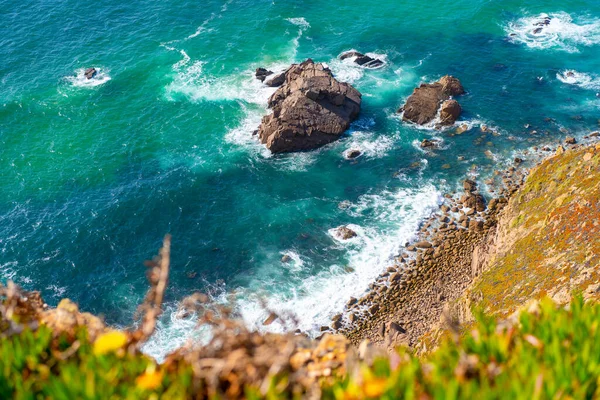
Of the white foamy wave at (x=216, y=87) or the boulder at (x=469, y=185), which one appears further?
the white foamy wave at (x=216, y=87)

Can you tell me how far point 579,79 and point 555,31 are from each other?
12.8 meters

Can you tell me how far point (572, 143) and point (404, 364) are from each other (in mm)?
53596

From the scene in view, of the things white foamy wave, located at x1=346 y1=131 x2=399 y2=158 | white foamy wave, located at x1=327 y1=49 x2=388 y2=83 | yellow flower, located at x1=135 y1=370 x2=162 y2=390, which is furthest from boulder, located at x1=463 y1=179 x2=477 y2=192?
yellow flower, located at x1=135 y1=370 x2=162 y2=390

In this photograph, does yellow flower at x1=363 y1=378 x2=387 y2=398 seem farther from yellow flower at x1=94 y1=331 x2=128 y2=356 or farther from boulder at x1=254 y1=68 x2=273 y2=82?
boulder at x1=254 y1=68 x2=273 y2=82

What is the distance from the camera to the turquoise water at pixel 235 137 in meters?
47.7

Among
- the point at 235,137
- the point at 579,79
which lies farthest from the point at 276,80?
the point at 579,79

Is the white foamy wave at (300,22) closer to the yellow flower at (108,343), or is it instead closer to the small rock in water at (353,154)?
the small rock in water at (353,154)

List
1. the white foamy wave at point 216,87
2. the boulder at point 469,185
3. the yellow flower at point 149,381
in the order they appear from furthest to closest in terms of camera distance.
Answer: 1. the white foamy wave at point 216,87
2. the boulder at point 469,185
3. the yellow flower at point 149,381

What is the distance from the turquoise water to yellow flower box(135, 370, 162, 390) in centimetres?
3005

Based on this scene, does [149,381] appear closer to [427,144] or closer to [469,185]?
[469,185]

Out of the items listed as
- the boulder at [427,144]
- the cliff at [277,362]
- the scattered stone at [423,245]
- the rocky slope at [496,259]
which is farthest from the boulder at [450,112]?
the cliff at [277,362]

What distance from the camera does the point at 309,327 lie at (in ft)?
139

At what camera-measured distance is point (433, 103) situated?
62.6 m

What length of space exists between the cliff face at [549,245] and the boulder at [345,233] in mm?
11446
